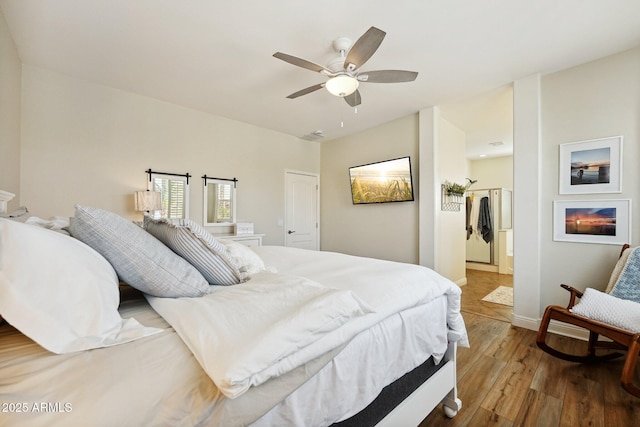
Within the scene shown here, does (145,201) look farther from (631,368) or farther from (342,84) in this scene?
(631,368)

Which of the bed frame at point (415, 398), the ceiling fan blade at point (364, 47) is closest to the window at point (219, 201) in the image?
the ceiling fan blade at point (364, 47)

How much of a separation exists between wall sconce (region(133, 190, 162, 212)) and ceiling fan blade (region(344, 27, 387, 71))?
253cm

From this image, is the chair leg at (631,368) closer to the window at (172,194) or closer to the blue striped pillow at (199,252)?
the blue striped pillow at (199,252)

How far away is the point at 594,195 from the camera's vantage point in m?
2.51

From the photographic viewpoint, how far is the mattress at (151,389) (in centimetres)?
55

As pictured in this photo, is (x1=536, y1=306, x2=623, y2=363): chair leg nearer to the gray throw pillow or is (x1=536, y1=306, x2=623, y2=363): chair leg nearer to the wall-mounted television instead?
the wall-mounted television

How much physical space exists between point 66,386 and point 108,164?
325 cm

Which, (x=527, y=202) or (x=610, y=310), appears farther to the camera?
(x=527, y=202)

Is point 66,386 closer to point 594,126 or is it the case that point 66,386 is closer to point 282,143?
point 594,126

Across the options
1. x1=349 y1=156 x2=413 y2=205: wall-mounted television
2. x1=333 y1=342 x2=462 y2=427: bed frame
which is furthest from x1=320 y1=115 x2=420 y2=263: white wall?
x1=333 y1=342 x2=462 y2=427: bed frame

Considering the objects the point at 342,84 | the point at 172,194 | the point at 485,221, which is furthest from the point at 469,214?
the point at 172,194

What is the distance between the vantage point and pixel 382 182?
4.20m

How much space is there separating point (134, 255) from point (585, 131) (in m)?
3.70

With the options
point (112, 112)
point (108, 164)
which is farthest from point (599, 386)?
point (112, 112)
